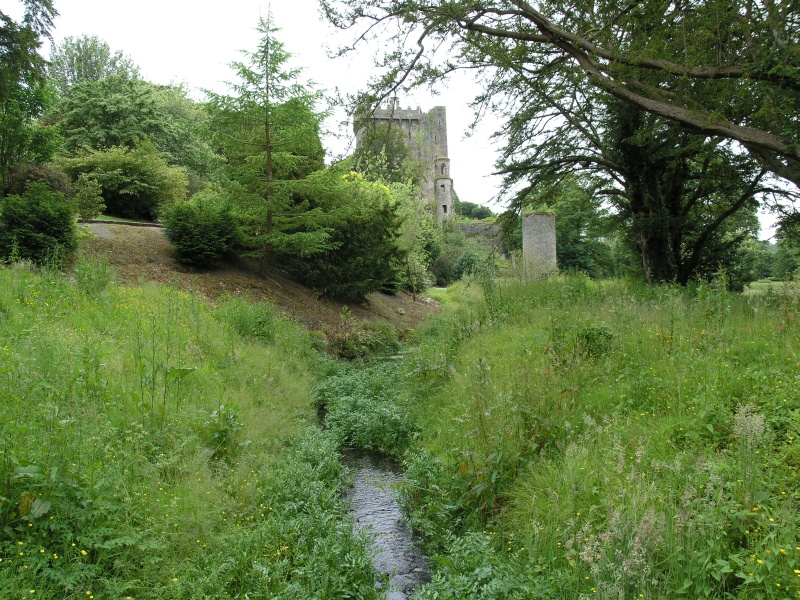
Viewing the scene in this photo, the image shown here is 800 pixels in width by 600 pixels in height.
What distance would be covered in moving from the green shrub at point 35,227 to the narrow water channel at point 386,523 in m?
7.37

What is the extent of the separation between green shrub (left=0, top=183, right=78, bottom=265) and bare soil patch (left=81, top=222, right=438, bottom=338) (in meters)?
1.12

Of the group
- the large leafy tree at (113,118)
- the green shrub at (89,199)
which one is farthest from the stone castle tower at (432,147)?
the green shrub at (89,199)

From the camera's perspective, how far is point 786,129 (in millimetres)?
7109

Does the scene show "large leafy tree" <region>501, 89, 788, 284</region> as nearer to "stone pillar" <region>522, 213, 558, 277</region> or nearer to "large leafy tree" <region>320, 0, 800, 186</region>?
"large leafy tree" <region>320, 0, 800, 186</region>

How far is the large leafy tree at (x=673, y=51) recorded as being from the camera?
6.83m

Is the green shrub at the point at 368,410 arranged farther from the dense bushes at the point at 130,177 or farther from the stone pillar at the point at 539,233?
the stone pillar at the point at 539,233

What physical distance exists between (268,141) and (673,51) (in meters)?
10.6

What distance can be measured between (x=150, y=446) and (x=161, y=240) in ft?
37.7

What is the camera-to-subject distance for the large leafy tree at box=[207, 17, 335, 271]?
45.9ft

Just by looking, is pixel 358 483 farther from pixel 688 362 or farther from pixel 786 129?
pixel 786 129

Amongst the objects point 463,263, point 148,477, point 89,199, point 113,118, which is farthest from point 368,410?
point 463,263

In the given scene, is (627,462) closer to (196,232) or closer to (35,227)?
(35,227)

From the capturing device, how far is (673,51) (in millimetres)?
8164

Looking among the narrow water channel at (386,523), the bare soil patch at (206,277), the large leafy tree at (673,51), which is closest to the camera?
the narrow water channel at (386,523)
